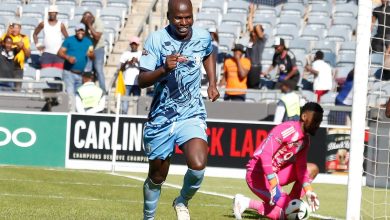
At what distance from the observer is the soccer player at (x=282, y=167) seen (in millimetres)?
12039

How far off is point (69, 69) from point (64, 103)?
1258 mm

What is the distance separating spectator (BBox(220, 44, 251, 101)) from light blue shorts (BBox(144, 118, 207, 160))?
1271cm

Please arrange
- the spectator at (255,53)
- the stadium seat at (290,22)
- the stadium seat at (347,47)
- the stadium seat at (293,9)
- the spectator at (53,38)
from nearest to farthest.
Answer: the spectator at (255,53)
the spectator at (53,38)
the stadium seat at (347,47)
the stadium seat at (290,22)
the stadium seat at (293,9)

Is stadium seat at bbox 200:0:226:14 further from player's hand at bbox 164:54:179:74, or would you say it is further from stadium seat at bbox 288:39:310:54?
player's hand at bbox 164:54:179:74

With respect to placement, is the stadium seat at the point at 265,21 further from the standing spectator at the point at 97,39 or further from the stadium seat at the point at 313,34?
the standing spectator at the point at 97,39

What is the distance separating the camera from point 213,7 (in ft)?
92.1

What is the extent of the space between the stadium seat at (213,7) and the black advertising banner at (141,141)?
6.98 meters

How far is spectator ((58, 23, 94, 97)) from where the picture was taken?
23.7m

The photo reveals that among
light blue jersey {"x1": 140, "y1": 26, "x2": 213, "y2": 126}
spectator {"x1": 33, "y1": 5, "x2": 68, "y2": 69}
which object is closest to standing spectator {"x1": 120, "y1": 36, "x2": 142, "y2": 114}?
spectator {"x1": 33, "y1": 5, "x2": 68, "y2": 69}

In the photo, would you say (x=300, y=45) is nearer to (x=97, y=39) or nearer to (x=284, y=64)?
(x=284, y=64)

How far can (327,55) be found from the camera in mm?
25078

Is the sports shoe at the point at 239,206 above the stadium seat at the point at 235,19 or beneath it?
beneath

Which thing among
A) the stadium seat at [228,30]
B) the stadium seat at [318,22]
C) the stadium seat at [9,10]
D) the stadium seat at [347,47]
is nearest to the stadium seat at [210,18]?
the stadium seat at [228,30]

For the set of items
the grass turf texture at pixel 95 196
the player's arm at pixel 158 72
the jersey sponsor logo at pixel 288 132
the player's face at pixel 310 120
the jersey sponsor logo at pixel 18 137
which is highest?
the player's arm at pixel 158 72
